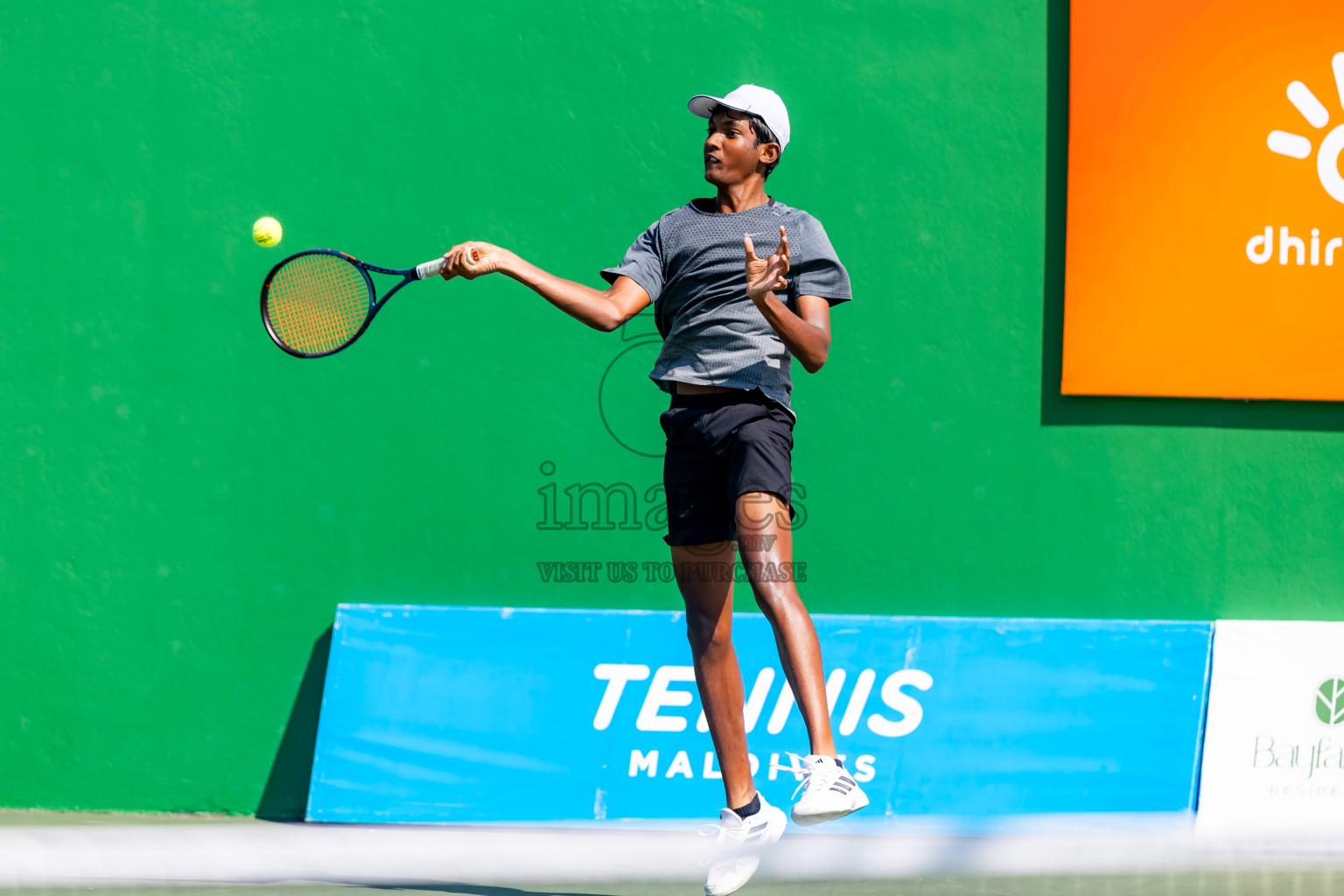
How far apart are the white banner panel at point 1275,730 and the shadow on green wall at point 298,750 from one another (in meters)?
3.19

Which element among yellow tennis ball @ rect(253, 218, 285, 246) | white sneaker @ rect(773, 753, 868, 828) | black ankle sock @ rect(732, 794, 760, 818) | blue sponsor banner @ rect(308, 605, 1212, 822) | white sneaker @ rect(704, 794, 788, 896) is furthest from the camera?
blue sponsor banner @ rect(308, 605, 1212, 822)

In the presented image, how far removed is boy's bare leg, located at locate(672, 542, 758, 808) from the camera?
298 cm

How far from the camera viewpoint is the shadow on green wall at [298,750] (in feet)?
13.6

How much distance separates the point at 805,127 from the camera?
4191mm

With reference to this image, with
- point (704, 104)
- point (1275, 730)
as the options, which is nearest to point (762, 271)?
point (704, 104)

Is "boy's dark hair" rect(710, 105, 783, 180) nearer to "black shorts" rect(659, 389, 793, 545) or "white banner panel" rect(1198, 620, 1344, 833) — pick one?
"black shorts" rect(659, 389, 793, 545)

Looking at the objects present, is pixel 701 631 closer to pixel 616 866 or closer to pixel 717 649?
pixel 717 649

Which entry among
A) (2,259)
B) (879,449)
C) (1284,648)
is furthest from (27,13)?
(1284,648)

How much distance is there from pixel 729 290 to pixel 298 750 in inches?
97.0

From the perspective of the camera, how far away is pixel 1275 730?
405 centimetres

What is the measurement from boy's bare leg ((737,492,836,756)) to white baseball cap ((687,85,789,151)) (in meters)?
1.00

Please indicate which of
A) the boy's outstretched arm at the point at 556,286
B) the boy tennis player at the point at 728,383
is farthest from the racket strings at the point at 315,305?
the boy tennis player at the point at 728,383

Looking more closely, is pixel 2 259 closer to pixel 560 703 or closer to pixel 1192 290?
pixel 560 703

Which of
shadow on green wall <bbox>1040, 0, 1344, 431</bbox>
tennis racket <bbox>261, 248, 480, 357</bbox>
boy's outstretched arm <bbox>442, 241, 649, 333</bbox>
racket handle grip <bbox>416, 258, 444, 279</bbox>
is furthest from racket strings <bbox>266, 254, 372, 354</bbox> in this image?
shadow on green wall <bbox>1040, 0, 1344, 431</bbox>
